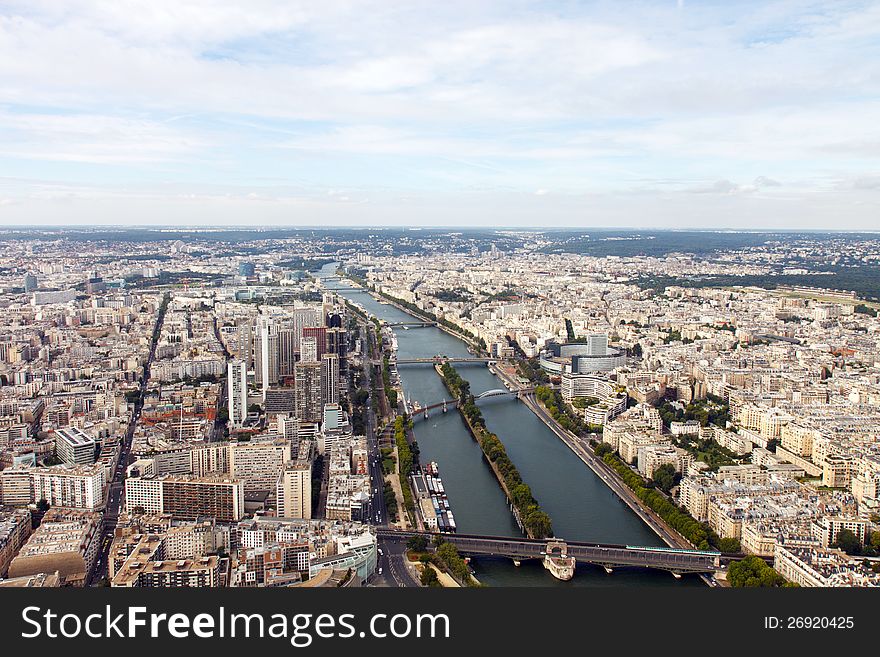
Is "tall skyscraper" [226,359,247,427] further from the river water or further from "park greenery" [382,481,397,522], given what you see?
"park greenery" [382,481,397,522]

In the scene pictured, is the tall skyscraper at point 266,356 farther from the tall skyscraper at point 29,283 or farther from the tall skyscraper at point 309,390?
the tall skyscraper at point 29,283

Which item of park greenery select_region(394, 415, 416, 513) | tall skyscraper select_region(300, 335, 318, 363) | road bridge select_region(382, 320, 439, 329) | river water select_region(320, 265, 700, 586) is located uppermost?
tall skyscraper select_region(300, 335, 318, 363)

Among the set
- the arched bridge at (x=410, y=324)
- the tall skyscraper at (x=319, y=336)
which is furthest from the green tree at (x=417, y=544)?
the arched bridge at (x=410, y=324)

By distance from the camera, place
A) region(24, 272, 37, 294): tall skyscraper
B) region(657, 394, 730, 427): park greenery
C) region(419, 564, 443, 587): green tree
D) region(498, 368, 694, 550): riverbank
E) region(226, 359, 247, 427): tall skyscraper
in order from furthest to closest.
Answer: region(24, 272, 37, 294): tall skyscraper < region(657, 394, 730, 427): park greenery < region(226, 359, 247, 427): tall skyscraper < region(498, 368, 694, 550): riverbank < region(419, 564, 443, 587): green tree

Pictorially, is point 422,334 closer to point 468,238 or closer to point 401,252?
point 401,252

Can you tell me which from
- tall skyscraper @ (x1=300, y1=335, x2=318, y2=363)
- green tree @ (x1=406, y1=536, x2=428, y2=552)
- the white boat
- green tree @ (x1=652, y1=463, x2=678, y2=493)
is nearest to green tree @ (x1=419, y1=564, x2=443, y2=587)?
green tree @ (x1=406, y1=536, x2=428, y2=552)
